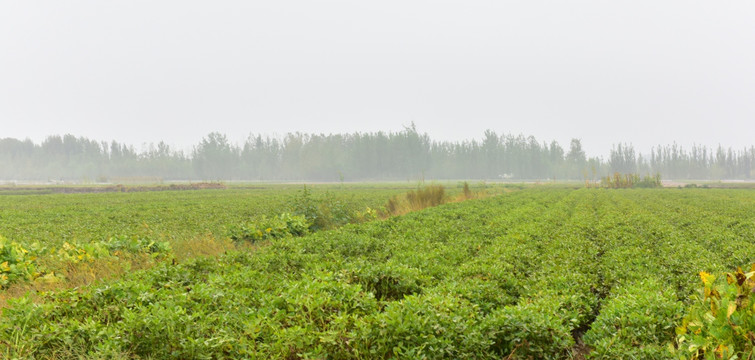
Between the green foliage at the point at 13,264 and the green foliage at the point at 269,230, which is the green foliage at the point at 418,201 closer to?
the green foliage at the point at 269,230

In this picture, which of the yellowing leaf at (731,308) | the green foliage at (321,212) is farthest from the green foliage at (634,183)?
Result: the yellowing leaf at (731,308)

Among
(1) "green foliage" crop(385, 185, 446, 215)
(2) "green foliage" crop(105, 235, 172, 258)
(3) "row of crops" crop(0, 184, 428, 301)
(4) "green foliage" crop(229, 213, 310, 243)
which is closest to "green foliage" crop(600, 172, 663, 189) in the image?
(1) "green foliage" crop(385, 185, 446, 215)

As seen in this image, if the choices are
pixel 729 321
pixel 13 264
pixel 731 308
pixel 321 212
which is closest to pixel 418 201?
pixel 321 212

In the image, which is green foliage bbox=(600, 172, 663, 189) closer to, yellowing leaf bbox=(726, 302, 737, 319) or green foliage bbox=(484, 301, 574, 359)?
green foliage bbox=(484, 301, 574, 359)

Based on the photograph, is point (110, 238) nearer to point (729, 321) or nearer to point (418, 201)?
point (729, 321)

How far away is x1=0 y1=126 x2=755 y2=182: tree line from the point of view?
138250 mm

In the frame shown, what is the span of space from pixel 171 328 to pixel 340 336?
2.15m

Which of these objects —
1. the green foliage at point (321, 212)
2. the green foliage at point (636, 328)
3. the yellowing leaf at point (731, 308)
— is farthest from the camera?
the green foliage at point (321, 212)

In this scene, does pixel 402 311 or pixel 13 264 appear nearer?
pixel 402 311

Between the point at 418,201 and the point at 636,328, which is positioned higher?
the point at 418,201

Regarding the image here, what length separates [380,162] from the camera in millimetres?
137375

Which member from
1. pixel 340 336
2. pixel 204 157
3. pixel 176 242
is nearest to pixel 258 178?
pixel 204 157

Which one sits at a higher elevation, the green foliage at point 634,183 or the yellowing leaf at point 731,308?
the yellowing leaf at point 731,308

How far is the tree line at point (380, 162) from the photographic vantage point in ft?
454
